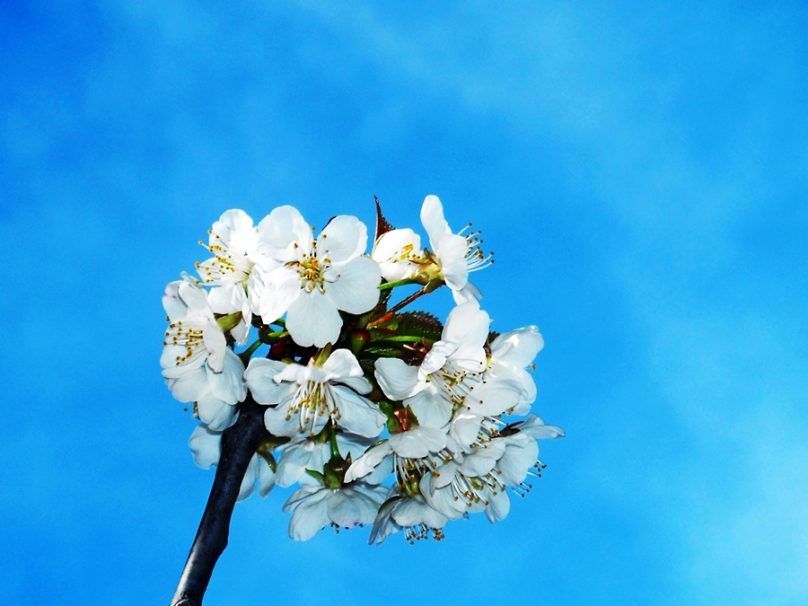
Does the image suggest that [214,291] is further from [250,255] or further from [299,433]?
[299,433]

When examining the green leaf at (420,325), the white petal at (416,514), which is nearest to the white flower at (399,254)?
the green leaf at (420,325)

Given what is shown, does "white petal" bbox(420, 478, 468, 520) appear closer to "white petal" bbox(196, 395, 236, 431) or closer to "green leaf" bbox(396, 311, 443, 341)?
"green leaf" bbox(396, 311, 443, 341)

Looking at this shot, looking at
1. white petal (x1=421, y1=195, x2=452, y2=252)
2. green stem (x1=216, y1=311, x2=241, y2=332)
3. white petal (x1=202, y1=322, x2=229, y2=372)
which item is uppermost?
white petal (x1=421, y1=195, x2=452, y2=252)

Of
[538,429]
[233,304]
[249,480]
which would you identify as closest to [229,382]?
[233,304]

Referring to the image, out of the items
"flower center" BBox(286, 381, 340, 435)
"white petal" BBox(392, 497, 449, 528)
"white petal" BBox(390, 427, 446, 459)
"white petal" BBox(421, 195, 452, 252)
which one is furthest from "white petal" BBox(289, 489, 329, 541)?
"white petal" BBox(421, 195, 452, 252)

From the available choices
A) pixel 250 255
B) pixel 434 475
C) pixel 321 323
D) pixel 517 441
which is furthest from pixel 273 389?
pixel 517 441

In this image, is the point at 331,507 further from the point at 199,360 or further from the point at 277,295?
the point at 277,295
